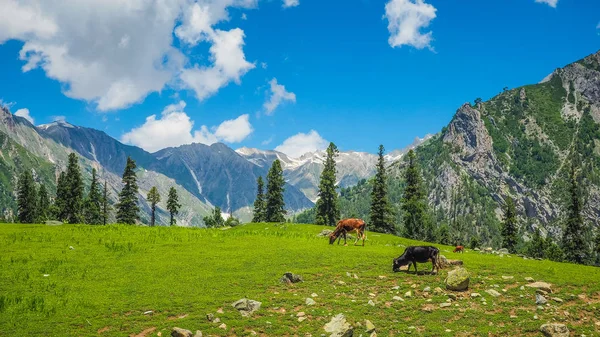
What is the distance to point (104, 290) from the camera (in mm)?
19141

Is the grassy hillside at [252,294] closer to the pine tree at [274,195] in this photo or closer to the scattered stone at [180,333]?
the scattered stone at [180,333]

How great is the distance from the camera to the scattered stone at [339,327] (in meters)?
14.0

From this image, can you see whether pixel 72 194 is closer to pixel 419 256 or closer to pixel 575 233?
pixel 419 256

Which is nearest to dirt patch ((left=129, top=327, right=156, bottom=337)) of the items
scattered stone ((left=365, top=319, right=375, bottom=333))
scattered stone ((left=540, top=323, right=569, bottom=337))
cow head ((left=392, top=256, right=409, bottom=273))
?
scattered stone ((left=365, top=319, right=375, bottom=333))

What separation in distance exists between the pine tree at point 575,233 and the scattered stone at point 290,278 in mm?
71342

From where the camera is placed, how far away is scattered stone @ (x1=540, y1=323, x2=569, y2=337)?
13.6 metres

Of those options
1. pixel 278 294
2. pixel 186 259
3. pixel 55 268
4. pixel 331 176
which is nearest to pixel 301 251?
pixel 186 259

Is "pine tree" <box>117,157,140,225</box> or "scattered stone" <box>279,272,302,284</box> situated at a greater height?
"pine tree" <box>117,157,140,225</box>

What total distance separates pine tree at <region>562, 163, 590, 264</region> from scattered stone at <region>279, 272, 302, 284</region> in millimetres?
71342

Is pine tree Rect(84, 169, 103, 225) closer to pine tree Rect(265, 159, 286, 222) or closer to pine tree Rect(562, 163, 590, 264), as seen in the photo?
pine tree Rect(265, 159, 286, 222)

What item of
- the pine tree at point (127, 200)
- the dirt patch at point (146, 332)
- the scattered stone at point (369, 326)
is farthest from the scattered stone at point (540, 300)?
the pine tree at point (127, 200)

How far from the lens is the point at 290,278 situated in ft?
67.3

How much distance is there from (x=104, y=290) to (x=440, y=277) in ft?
57.1

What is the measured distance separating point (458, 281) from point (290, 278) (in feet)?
27.6
